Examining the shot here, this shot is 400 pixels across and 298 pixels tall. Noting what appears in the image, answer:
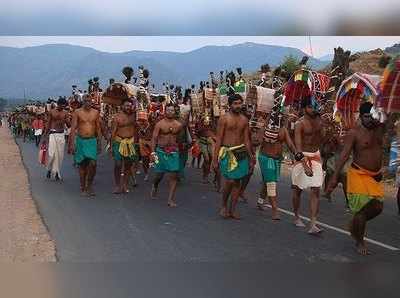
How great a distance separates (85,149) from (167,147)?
1.71 meters

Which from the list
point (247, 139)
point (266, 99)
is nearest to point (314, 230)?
point (247, 139)

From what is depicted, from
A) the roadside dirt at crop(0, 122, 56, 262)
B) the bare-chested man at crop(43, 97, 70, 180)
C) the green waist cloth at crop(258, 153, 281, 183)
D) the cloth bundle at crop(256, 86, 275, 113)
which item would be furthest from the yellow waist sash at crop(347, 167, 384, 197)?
the bare-chested man at crop(43, 97, 70, 180)

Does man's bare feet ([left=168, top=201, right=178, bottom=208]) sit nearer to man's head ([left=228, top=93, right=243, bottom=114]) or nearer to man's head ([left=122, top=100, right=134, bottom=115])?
man's head ([left=228, top=93, right=243, bottom=114])

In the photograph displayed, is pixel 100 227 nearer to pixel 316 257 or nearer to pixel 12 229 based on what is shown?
pixel 12 229

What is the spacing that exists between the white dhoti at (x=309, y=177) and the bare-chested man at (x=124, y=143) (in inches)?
160

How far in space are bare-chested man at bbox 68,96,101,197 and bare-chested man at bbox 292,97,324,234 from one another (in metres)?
4.39

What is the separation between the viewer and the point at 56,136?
14492 millimetres

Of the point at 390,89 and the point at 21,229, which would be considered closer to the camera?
the point at 390,89

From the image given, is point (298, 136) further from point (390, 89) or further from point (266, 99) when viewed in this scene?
point (266, 99)

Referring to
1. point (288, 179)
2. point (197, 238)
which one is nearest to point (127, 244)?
point (197, 238)

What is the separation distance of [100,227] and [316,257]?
117 inches

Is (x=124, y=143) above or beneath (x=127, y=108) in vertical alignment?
beneath

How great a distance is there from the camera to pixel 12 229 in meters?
8.54

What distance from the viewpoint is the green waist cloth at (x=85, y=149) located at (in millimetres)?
11688
